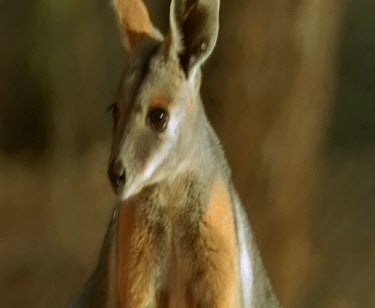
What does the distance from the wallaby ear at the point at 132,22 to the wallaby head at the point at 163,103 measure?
0.02m

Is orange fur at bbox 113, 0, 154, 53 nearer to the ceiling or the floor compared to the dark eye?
nearer to the ceiling

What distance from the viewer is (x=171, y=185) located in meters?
0.80

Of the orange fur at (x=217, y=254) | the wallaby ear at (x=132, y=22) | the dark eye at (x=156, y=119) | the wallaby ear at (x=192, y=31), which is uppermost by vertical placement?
the wallaby ear at (x=132, y=22)

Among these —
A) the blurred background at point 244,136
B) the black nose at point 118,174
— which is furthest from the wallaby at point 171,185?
the blurred background at point 244,136

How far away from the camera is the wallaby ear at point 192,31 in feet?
2.50

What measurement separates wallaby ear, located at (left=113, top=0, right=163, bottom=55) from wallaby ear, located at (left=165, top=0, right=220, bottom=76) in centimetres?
5

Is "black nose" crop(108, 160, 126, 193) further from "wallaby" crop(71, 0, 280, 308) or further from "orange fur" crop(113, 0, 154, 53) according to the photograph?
"orange fur" crop(113, 0, 154, 53)

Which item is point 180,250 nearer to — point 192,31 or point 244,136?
point 192,31

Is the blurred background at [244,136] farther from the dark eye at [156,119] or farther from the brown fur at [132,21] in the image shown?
the dark eye at [156,119]

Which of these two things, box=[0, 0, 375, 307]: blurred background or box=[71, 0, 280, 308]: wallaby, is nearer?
box=[71, 0, 280, 308]: wallaby

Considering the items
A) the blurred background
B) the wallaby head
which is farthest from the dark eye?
the blurred background

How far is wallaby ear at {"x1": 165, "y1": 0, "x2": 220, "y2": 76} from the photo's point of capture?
0.76m

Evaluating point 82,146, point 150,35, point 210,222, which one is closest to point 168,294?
point 210,222

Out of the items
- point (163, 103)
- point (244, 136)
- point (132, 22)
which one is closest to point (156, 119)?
point (163, 103)
